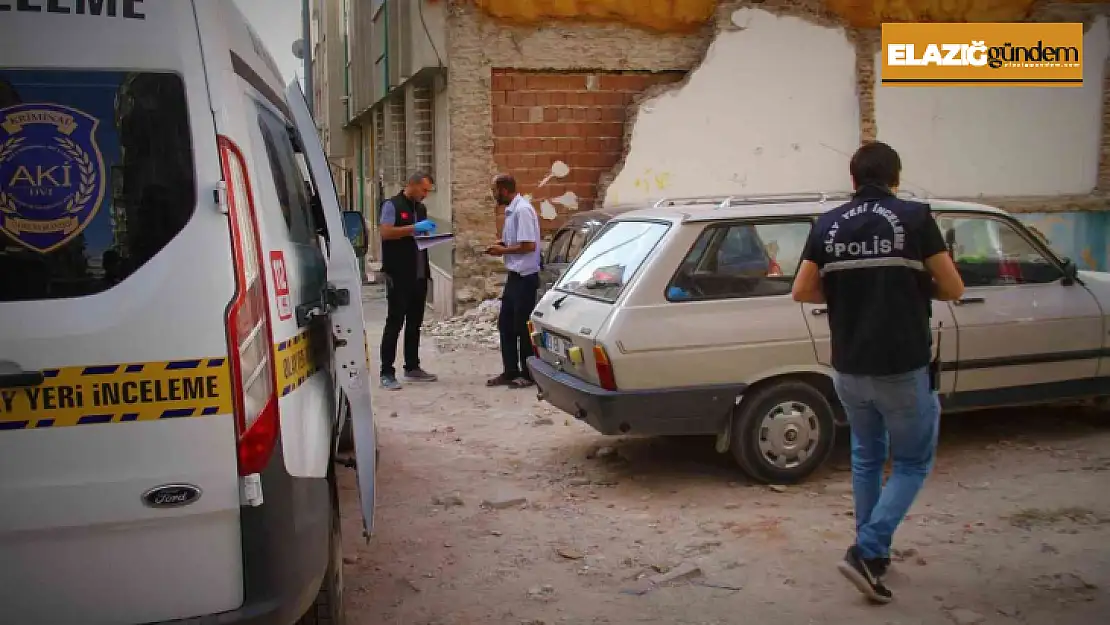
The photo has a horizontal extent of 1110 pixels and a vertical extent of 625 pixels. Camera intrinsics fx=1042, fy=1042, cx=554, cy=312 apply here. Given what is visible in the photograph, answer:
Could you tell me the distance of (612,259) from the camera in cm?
631

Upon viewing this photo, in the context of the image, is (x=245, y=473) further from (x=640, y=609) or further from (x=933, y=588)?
(x=933, y=588)

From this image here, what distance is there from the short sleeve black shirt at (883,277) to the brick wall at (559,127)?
884cm

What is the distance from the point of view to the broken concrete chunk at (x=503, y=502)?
5707mm

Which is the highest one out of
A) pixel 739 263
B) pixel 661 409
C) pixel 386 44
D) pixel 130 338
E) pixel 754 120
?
pixel 386 44

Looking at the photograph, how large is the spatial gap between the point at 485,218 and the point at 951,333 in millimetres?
7726

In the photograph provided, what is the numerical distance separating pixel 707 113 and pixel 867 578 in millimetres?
9590

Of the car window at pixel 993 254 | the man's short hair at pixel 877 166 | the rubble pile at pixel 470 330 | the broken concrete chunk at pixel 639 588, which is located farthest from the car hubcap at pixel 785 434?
the rubble pile at pixel 470 330

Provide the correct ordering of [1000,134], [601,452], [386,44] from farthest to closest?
[386,44] < [1000,134] < [601,452]

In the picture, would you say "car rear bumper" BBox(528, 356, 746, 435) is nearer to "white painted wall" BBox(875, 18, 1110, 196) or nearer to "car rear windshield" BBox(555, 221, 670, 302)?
"car rear windshield" BBox(555, 221, 670, 302)

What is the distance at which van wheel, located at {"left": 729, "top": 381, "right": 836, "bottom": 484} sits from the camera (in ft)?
18.8

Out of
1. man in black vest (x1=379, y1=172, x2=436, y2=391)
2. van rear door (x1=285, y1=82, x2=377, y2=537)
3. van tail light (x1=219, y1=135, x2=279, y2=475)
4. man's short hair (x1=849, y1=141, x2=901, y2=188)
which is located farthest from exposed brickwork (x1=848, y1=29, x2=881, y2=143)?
van tail light (x1=219, y1=135, x2=279, y2=475)

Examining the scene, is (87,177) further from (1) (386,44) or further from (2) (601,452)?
→ (1) (386,44)

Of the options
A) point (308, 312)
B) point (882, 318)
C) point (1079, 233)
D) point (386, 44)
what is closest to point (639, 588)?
point (882, 318)

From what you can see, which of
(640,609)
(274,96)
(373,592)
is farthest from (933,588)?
(274,96)
